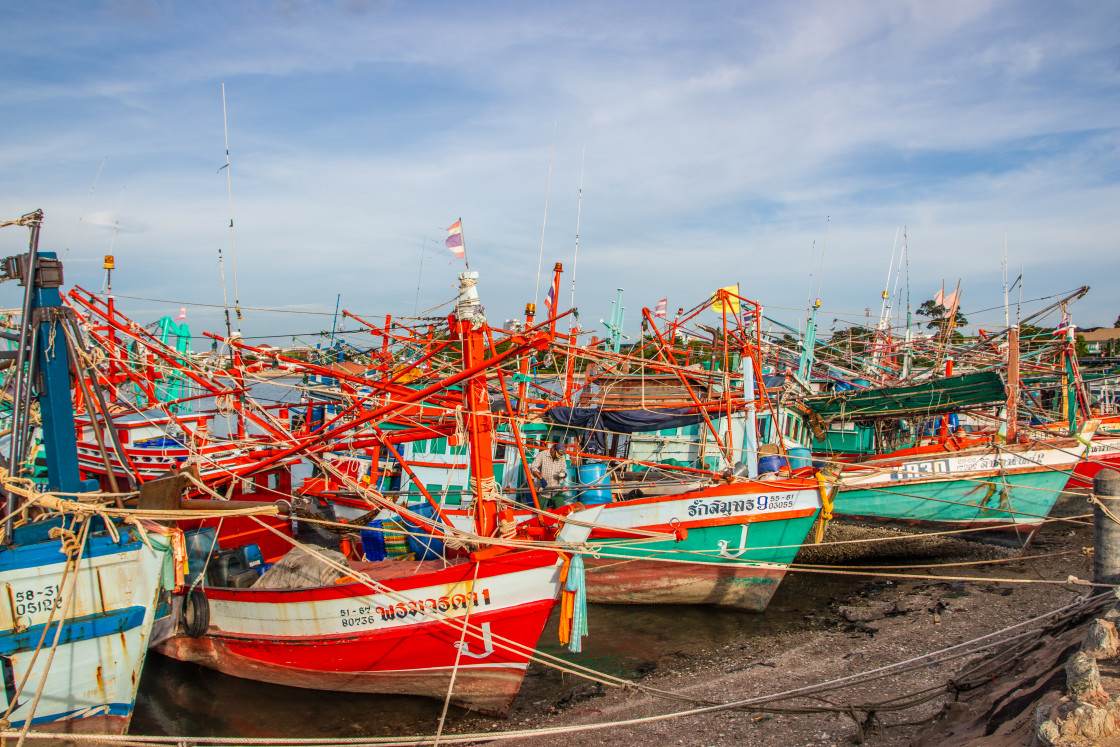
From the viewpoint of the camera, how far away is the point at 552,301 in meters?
14.2

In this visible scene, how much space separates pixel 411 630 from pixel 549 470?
19.4 ft

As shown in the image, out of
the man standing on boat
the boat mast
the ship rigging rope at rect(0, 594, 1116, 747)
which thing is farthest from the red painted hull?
the man standing on boat

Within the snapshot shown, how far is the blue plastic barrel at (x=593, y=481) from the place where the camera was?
42.0 ft

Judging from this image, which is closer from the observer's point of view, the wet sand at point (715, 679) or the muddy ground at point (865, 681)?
the muddy ground at point (865, 681)

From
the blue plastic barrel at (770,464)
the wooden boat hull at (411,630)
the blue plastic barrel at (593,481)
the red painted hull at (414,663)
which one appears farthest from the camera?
the blue plastic barrel at (770,464)

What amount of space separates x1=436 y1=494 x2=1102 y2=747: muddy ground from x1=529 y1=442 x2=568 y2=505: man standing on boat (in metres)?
4.35

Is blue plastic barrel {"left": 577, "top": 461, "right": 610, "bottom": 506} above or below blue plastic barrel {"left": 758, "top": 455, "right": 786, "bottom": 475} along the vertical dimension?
below

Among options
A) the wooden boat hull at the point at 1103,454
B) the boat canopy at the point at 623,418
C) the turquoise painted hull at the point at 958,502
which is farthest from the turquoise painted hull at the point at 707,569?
the wooden boat hull at the point at 1103,454

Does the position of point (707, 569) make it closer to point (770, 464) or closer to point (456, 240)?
point (770, 464)

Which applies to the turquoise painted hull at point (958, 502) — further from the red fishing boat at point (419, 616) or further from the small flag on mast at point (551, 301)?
the red fishing boat at point (419, 616)

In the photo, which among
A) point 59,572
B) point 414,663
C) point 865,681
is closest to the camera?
point 59,572

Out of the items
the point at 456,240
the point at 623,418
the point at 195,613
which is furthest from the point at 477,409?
A: the point at 623,418

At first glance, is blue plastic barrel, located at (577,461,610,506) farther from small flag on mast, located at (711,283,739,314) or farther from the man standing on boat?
small flag on mast, located at (711,283,739,314)

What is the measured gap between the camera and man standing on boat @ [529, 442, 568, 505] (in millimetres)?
13977
